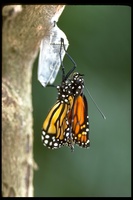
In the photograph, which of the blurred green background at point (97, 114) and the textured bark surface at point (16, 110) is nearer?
the textured bark surface at point (16, 110)

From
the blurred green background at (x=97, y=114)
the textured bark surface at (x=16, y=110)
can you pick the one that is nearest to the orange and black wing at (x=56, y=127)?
the textured bark surface at (x=16, y=110)

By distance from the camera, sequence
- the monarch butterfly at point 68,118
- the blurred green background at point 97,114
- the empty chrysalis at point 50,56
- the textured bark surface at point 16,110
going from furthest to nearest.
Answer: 1. the blurred green background at point 97,114
2. the textured bark surface at point 16,110
3. the monarch butterfly at point 68,118
4. the empty chrysalis at point 50,56

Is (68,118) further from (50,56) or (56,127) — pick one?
(50,56)

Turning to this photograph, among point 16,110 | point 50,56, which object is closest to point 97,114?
point 16,110

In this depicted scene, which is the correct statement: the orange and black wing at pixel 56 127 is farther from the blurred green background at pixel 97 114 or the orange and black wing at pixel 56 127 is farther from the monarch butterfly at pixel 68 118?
the blurred green background at pixel 97 114

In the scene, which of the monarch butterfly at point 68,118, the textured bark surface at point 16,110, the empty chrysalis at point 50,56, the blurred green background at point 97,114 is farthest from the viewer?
the blurred green background at point 97,114

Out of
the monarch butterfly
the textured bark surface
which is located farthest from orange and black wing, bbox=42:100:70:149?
the textured bark surface

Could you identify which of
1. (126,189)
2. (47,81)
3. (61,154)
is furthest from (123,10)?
(47,81)

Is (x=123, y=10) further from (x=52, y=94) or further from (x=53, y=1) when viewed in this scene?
(x=53, y=1)
